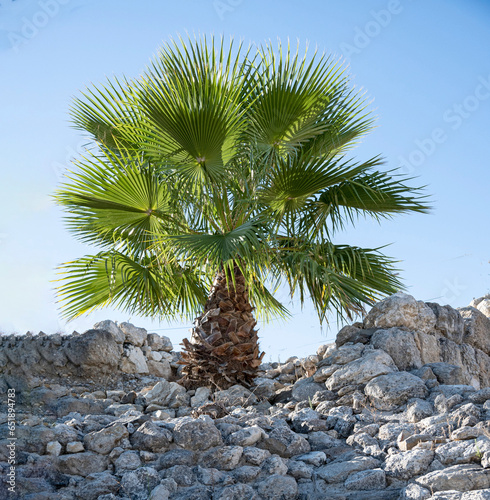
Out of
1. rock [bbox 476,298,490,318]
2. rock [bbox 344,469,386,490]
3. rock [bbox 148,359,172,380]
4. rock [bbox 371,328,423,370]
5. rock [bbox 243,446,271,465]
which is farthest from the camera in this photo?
rock [bbox 476,298,490,318]

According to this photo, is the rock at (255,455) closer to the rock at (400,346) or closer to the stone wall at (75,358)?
the rock at (400,346)

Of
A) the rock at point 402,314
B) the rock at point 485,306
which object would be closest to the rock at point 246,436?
the rock at point 402,314

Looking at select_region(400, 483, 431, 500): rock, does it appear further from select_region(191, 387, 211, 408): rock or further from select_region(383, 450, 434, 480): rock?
select_region(191, 387, 211, 408): rock

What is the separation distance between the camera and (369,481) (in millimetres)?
3469

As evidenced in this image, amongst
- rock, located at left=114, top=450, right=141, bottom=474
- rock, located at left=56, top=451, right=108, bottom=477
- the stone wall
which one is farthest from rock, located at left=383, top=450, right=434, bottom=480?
the stone wall

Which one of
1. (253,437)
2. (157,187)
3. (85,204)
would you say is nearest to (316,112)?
(157,187)

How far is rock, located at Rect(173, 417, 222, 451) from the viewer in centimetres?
392

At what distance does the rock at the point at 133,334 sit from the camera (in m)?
7.87

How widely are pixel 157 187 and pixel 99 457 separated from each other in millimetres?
3303

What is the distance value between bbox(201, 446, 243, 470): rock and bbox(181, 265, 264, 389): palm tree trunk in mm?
2186

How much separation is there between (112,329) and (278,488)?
4.65 metres

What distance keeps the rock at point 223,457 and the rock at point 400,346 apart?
2.47 meters

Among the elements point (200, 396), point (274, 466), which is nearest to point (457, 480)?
point (274, 466)

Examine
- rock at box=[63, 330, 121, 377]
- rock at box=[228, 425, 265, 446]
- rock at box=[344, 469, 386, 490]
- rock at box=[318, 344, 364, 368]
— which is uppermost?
rock at box=[63, 330, 121, 377]
